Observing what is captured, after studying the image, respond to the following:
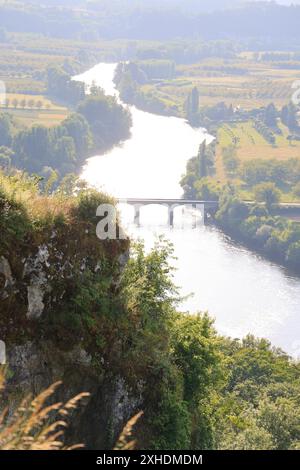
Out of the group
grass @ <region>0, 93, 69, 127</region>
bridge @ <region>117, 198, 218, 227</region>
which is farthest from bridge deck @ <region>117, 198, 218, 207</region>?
grass @ <region>0, 93, 69, 127</region>

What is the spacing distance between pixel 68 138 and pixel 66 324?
321ft

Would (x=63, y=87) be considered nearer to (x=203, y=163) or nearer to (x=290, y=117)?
(x=290, y=117)

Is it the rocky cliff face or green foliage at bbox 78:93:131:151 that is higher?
green foliage at bbox 78:93:131:151

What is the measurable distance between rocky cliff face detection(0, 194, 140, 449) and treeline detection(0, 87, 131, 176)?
83.4 meters

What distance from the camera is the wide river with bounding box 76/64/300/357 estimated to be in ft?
184

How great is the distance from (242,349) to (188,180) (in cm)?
5914

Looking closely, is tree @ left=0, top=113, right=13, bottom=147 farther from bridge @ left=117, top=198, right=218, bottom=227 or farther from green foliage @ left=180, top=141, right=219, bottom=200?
bridge @ left=117, top=198, right=218, bottom=227

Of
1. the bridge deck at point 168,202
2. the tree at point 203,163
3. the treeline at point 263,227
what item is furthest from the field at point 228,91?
the treeline at point 263,227

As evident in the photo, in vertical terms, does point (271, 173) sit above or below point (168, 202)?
above

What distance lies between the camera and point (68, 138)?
10631cm

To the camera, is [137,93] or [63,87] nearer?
[63,87]

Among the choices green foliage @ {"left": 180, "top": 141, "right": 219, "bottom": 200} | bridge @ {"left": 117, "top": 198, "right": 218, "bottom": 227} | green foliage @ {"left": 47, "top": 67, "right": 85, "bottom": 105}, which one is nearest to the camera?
bridge @ {"left": 117, "top": 198, "right": 218, "bottom": 227}

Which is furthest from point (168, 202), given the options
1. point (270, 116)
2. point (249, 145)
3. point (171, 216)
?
point (270, 116)

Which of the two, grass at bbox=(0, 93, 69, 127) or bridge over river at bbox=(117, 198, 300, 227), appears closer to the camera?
bridge over river at bbox=(117, 198, 300, 227)
